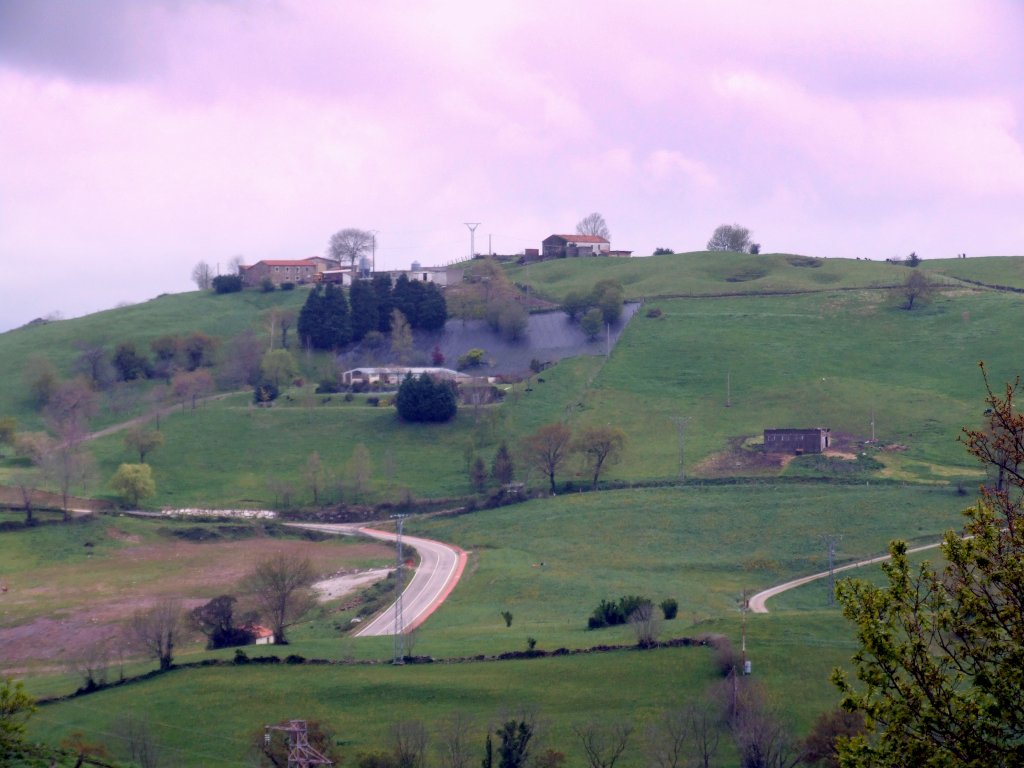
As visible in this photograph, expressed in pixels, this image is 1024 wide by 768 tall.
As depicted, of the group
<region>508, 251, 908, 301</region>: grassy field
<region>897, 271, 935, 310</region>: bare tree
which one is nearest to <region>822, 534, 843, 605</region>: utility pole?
<region>897, 271, 935, 310</region>: bare tree

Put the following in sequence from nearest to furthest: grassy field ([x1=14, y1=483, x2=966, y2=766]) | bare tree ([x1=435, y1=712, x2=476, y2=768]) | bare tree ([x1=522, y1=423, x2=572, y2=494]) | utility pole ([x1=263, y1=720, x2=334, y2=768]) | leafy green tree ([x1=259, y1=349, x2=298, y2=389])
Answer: utility pole ([x1=263, y1=720, x2=334, y2=768]) < bare tree ([x1=435, y1=712, x2=476, y2=768]) < grassy field ([x1=14, y1=483, x2=966, y2=766]) < bare tree ([x1=522, y1=423, x2=572, y2=494]) < leafy green tree ([x1=259, y1=349, x2=298, y2=389])

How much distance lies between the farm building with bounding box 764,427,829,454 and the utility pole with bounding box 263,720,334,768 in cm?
5902

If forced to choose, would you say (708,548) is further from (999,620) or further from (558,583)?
(999,620)

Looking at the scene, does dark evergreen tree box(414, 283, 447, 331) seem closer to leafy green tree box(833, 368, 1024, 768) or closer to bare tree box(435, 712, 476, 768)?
bare tree box(435, 712, 476, 768)

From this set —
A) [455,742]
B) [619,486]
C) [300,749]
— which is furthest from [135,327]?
[300,749]

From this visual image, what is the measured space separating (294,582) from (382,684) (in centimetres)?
1338

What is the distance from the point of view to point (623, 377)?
360ft

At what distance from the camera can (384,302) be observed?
131750 millimetres

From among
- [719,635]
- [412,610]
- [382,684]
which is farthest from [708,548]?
[382,684]

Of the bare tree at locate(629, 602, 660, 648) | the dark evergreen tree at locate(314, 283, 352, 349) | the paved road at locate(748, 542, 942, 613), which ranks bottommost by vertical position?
the paved road at locate(748, 542, 942, 613)

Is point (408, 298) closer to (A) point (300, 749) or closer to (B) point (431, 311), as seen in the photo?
(B) point (431, 311)

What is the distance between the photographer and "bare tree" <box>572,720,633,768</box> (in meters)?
36.1

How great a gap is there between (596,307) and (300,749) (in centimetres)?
9511

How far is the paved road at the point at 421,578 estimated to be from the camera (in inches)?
2312
